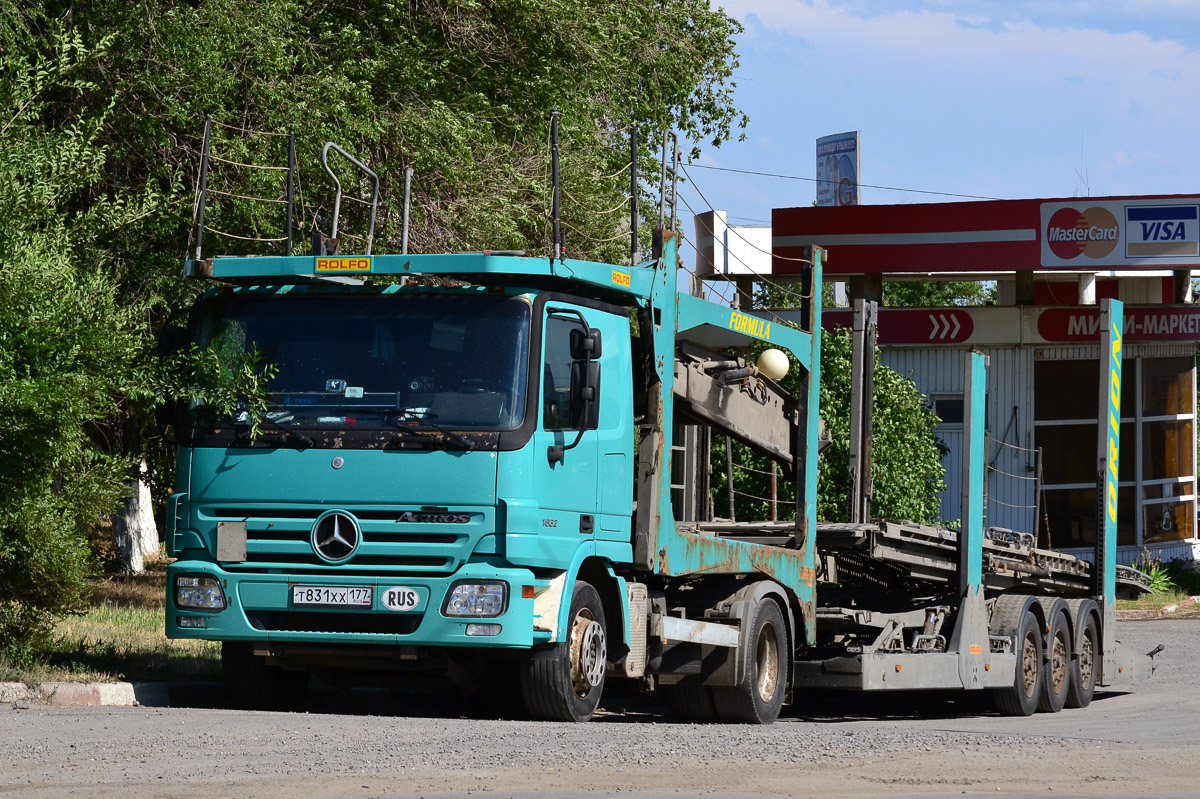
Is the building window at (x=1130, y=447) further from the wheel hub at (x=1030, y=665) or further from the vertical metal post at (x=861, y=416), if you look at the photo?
the vertical metal post at (x=861, y=416)

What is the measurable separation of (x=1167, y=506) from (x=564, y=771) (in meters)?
22.7

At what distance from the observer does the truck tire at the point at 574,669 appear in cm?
901

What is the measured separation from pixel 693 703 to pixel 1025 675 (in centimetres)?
379

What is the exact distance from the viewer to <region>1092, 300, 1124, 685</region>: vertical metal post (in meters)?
14.2

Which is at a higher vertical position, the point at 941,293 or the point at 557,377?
the point at 941,293

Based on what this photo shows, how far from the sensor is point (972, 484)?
40.8ft

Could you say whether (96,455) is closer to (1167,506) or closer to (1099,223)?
(1099,223)

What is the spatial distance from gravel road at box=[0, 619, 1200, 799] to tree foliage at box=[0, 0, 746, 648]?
1.82 metres

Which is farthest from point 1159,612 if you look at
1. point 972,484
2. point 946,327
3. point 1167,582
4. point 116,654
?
point 116,654

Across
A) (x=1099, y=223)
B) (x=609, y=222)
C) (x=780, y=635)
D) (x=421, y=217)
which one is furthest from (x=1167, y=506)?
(x=780, y=635)

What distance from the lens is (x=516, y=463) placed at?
863 centimetres

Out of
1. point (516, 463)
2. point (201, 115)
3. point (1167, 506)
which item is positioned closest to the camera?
point (516, 463)

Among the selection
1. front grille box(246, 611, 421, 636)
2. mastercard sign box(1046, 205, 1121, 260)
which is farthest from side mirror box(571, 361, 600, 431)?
mastercard sign box(1046, 205, 1121, 260)

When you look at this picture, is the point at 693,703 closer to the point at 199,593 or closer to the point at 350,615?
the point at 350,615
